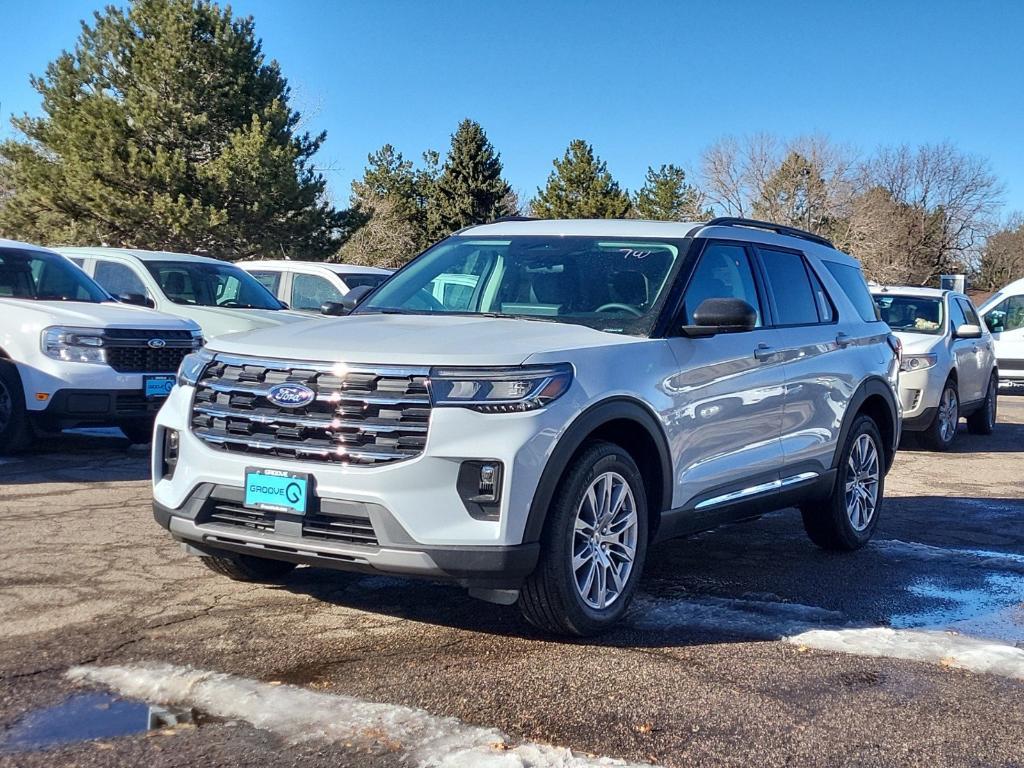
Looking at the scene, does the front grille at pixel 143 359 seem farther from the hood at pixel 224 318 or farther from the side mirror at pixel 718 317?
the side mirror at pixel 718 317

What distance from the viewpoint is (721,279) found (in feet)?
19.9

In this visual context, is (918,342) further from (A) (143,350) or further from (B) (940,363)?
(A) (143,350)

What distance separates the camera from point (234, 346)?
4914 millimetres

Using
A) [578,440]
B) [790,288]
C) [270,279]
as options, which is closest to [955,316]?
[790,288]

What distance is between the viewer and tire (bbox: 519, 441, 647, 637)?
4.55 m

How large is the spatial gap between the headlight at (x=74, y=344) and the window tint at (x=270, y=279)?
19.0 feet

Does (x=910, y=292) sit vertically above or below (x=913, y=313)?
above

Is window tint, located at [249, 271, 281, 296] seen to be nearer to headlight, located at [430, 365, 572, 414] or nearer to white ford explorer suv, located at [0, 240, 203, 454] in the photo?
white ford explorer suv, located at [0, 240, 203, 454]

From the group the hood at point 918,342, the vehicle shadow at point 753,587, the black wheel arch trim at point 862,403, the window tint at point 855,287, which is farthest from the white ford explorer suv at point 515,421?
the hood at point 918,342

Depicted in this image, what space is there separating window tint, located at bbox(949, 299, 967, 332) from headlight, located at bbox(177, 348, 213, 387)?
10409mm

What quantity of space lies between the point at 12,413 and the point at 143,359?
108 cm

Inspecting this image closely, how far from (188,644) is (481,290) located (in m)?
2.29

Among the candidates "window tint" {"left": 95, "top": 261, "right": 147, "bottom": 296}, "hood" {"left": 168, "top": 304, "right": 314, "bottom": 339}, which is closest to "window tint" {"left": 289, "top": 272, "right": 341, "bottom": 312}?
"hood" {"left": 168, "top": 304, "right": 314, "bottom": 339}

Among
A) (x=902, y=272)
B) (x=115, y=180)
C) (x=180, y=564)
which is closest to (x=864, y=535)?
(x=180, y=564)
